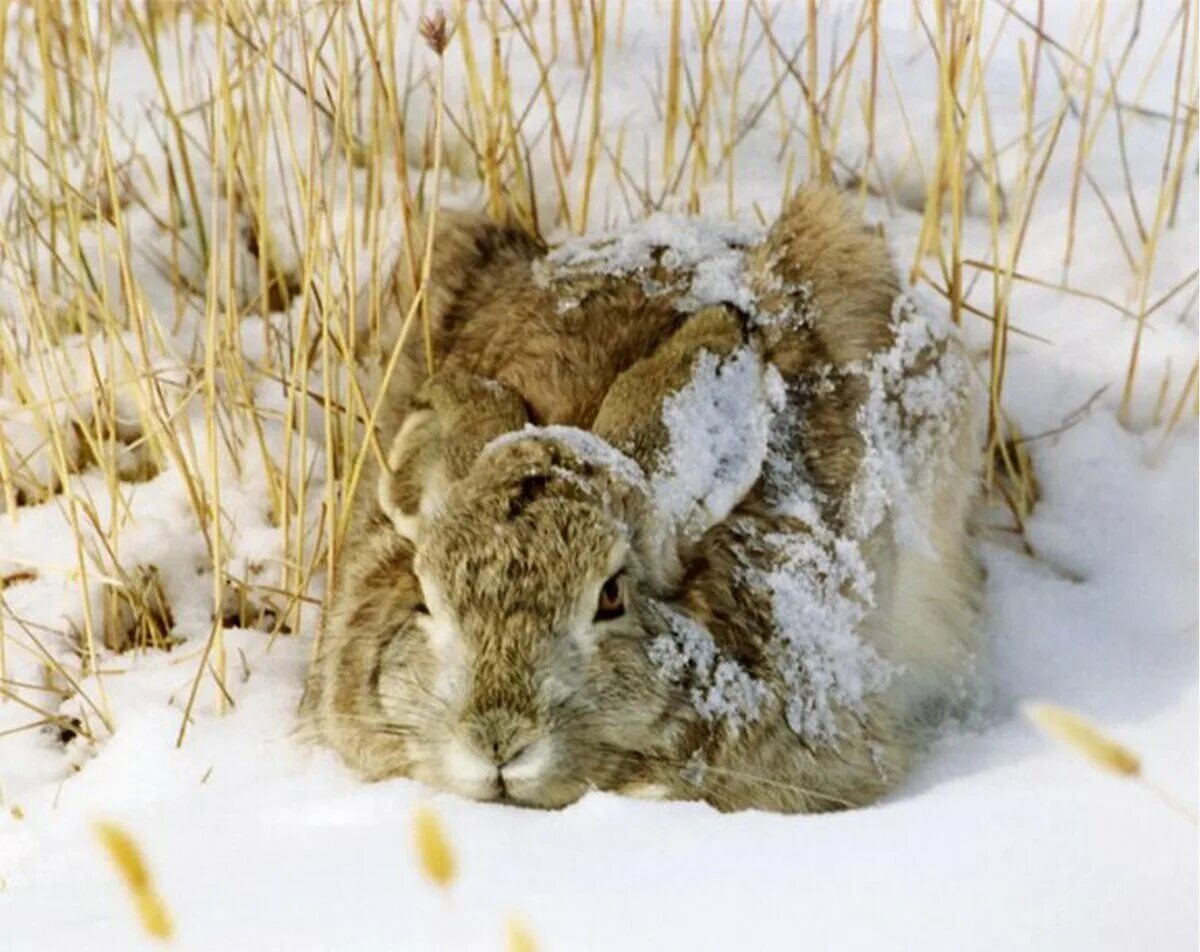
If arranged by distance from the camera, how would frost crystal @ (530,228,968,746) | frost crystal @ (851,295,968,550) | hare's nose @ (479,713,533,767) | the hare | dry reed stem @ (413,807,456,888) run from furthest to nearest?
1. frost crystal @ (851,295,968,550)
2. frost crystal @ (530,228,968,746)
3. the hare
4. hare's nose @ (479,713,533,767)
5. dry reed stem @ (413,807,456,888)

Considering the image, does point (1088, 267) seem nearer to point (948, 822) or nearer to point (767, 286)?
point (767, 286)

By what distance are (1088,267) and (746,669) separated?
6.02 ft

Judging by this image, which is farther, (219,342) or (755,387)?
(219,342)

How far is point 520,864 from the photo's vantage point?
85.3 inches

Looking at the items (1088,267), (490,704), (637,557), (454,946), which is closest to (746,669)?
(637,557)

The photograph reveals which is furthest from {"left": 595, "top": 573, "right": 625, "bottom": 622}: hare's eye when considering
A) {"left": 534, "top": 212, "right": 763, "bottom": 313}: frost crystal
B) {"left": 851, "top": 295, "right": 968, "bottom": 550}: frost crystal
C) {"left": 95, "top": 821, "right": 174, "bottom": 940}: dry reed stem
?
{"left": 95, "top": 821, "right": 174, "bottom": 940}: dry reed stem

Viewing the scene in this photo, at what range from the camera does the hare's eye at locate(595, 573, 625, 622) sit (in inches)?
103

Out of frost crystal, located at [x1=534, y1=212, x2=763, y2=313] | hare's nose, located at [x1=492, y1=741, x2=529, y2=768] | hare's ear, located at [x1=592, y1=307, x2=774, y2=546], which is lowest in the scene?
hare's nose, located at [x1=492, y1=741, x2=529, y2=768]

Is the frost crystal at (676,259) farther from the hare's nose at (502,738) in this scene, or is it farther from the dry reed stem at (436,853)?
the dry reed stem at (436,853)

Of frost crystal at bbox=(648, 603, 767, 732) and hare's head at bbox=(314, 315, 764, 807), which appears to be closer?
hare's head at bbox=(314, 315, 764, 807)

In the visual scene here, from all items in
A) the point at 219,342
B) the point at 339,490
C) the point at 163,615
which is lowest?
the point at 163,615

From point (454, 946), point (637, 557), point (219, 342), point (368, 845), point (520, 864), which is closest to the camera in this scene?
point (454, 946)

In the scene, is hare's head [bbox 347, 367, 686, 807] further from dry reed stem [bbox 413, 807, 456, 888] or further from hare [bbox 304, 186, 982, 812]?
dry reed stem [bbox 413, 807, 456, 888]

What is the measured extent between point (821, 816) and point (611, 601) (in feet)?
1.62
